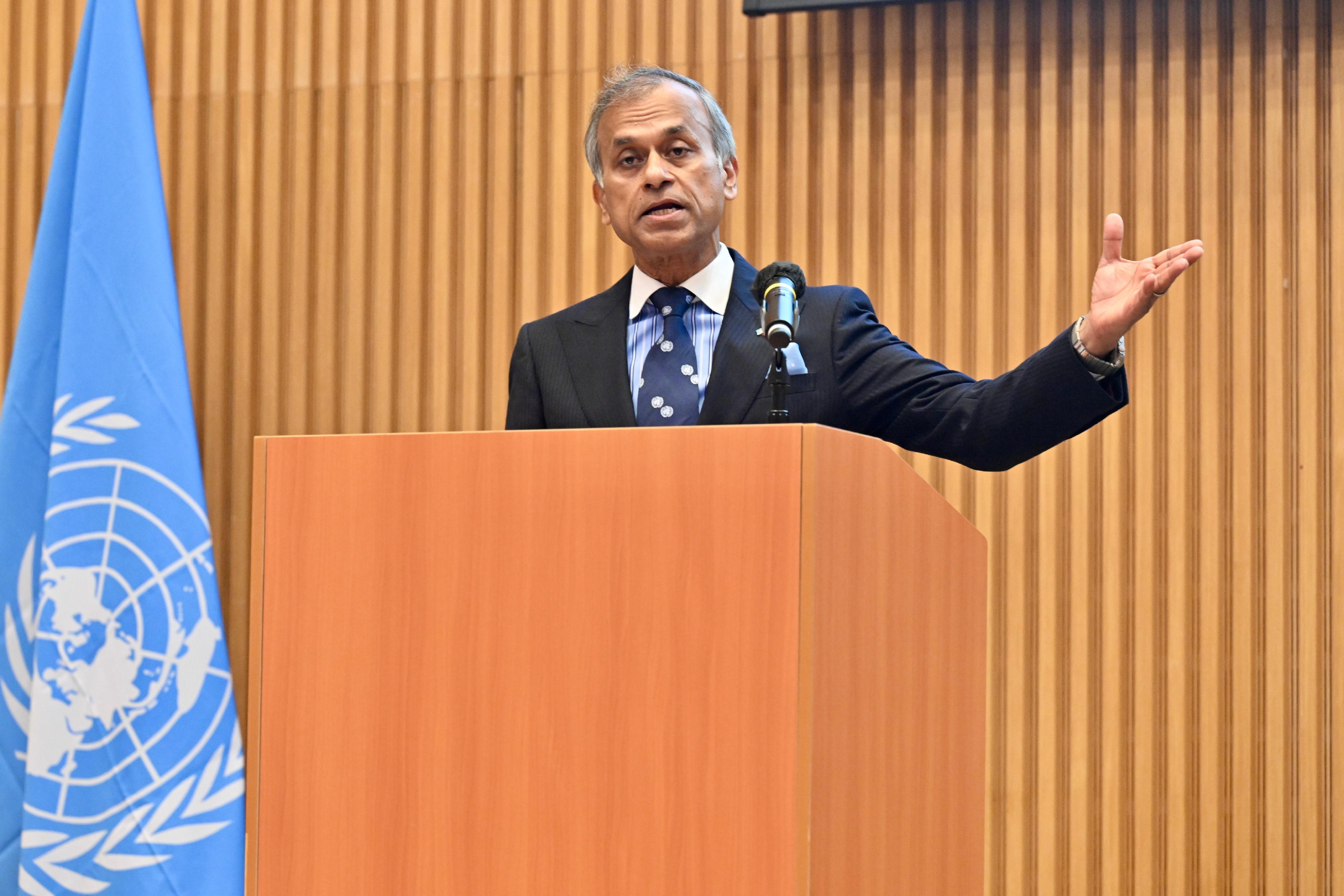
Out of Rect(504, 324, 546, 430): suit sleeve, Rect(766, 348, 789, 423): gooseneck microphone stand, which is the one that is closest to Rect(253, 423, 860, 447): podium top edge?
Rect(766, 348, 789, 423): gooseneck microphone stand

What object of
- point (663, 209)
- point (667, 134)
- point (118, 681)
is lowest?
point (118, 681)

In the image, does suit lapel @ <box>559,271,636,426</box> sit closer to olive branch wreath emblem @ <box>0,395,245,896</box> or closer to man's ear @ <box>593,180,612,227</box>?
man's ear @ <box>593,180,612,227</box>

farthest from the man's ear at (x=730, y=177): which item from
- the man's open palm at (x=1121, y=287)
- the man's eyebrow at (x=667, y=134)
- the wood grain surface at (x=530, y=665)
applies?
the wood grain surface at (x=530, y=665)

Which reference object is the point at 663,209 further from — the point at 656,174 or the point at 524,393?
the point at 524,393

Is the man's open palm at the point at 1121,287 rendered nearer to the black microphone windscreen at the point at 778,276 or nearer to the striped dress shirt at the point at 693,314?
the black microphone windscreen at the point at 778,276

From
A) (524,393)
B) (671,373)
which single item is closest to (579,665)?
(671,373)

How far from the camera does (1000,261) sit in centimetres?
303

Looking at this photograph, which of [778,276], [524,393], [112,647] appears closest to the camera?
[778,276]

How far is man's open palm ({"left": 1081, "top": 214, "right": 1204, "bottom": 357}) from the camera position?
1.35m

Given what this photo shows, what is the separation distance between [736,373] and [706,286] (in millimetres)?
270

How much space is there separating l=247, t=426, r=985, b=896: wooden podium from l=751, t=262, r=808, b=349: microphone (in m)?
0.17

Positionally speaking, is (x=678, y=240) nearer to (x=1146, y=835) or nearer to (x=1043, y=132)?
(x=1043, y=132)

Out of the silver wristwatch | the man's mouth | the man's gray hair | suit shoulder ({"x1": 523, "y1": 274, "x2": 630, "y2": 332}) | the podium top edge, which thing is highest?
the man's gray hair

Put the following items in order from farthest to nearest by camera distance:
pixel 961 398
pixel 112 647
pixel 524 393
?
1. pixel 112 647
2. pixel 524 393
3. pixel 961 398
